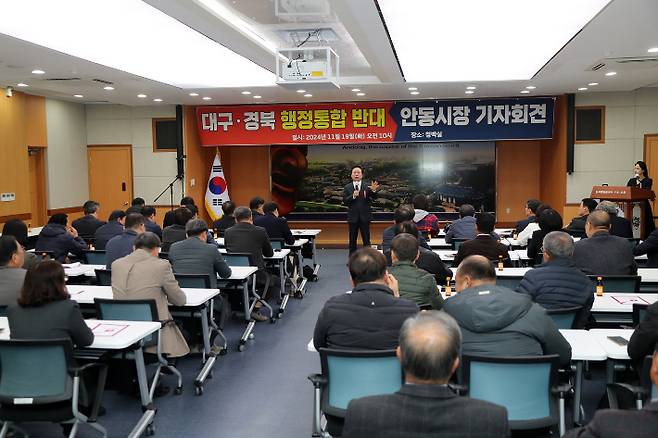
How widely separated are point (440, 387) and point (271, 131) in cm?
1047

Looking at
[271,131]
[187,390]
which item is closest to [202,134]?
[271,131]

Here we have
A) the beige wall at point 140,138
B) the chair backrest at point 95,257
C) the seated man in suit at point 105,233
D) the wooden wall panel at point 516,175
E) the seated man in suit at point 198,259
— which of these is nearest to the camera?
the seated man in suit at point 198,259

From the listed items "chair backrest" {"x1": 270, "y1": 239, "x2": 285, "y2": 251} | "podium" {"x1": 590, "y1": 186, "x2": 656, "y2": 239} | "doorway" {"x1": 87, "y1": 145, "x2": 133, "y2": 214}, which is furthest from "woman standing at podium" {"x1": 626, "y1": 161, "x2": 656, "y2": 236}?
"doorway" {"x1": 87, "y1": 145, "x2": 133, "y2": 214}

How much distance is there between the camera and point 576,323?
153 inches

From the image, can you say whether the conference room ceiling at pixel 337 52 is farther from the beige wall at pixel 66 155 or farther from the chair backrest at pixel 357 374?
the chair backrest at pixel 357 374

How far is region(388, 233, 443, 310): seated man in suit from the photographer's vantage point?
3.87m

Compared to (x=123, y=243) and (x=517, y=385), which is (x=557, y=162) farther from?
(x=517, y=385)

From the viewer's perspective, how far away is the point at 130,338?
143 inches

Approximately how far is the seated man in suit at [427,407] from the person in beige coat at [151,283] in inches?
115

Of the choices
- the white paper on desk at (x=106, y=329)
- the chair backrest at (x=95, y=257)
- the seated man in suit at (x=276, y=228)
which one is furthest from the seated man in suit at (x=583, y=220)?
the white paper on desk at (x=106, y=329)

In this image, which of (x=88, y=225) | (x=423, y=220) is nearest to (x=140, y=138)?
(x=88, y=225)

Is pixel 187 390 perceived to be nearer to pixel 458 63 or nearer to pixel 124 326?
pixel 124 326

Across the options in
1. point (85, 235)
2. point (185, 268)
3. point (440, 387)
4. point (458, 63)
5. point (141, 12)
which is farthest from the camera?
point (458, 63)

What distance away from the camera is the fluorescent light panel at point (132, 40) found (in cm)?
627
